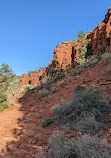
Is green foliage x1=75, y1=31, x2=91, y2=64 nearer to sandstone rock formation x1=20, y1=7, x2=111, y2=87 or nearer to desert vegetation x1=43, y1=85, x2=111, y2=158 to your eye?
sandstone rock formation x1=20, y1=7, x2=111, y2=87

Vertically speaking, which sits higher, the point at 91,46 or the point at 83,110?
the point at 91,46

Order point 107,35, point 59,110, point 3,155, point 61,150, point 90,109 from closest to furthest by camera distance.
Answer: point 61,150 → point 3,155 → point 90,109 → point 59,110 → point 107,35

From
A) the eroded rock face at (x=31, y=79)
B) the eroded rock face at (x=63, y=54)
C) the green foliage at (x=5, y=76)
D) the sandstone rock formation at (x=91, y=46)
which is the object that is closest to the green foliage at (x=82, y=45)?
the sandstone rock formation at (x=91, y=46)

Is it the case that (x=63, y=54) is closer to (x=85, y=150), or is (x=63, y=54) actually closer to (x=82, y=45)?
(x=82, y=45)

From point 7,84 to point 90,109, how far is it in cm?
1016

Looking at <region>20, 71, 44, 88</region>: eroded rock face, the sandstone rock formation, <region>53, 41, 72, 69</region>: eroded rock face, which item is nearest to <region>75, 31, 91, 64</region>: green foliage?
the sandstone rock formation

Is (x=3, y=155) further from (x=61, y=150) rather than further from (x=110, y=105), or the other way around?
(x=110, y=105)

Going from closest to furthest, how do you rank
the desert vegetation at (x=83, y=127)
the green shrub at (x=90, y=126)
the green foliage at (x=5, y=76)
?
the desert vegetation at (x=83, y=127), the green shrub at (x=90, y=126), the green foliage at (x=5, y=76)

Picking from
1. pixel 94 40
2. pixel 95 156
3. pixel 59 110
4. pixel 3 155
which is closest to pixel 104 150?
pixel 95 156

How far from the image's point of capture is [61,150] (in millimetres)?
2043

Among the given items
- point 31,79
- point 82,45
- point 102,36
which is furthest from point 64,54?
point 31,79

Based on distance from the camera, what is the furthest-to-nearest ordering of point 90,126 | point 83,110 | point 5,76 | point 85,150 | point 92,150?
point 5,76 < point 83,110 < point 90,126 < point 85,150 < point 92,150

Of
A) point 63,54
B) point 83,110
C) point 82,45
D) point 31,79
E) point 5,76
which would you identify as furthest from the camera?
point 31,79

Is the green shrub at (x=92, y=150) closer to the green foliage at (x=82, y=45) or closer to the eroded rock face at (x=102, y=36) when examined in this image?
the eroded rock face at (x=102, y=36)
